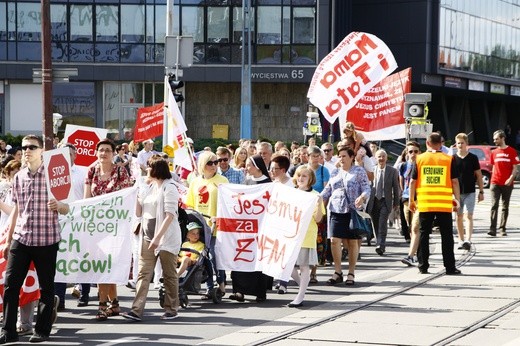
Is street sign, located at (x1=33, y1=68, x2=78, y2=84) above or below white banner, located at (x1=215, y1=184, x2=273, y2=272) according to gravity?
above

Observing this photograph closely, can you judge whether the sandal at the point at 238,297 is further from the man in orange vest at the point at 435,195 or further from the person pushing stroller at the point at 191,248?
the man in orange vest at the point at 435,195

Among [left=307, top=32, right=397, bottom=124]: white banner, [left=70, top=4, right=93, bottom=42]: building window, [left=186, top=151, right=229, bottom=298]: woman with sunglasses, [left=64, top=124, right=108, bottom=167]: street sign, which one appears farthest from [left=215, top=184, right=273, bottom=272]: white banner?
[left=70, top=4, right=93, bottom=42]: building window

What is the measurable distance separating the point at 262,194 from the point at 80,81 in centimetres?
4592

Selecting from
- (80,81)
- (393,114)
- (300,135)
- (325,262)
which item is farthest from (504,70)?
(325,262)

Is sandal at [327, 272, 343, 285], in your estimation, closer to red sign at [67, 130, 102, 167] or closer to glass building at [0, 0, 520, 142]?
red sign at [67, 130, 102, 167]

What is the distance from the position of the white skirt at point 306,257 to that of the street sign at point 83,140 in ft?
18.4

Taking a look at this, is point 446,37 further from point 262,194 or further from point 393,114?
point 262,194

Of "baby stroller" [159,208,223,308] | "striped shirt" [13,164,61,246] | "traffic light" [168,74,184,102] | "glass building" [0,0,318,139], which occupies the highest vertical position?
"glass building" [0,0,318,139]

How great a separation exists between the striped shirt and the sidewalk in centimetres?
183

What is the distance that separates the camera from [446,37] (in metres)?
63.4

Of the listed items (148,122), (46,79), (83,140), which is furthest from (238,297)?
(148,122)

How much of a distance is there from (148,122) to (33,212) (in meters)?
14.5

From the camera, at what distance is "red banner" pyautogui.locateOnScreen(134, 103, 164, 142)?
82.4 feet

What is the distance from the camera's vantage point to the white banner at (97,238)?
1209 centimetres
